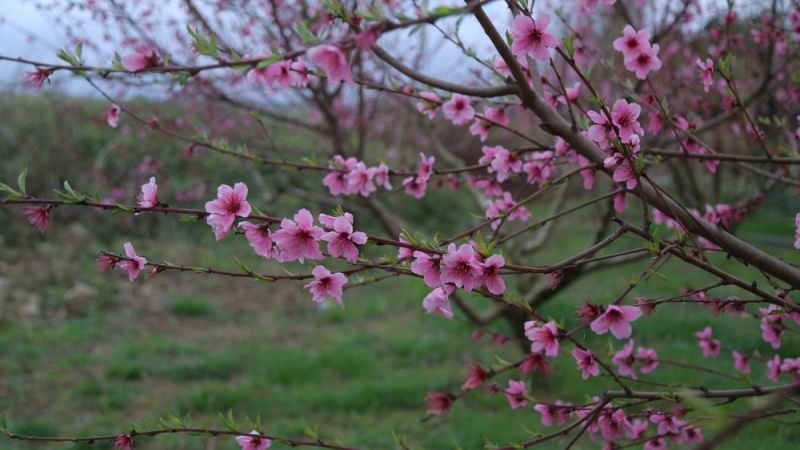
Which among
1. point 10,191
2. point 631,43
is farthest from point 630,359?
point 10,191

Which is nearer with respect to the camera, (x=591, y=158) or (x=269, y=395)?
(x=591, y=158)

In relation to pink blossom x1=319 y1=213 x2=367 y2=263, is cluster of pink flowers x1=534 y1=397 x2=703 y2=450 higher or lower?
lower

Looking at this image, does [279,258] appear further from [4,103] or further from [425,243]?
[4,103]

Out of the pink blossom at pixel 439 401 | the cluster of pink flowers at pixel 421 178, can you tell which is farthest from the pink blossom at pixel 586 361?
the cluster of pink flowers at pixel 421 178

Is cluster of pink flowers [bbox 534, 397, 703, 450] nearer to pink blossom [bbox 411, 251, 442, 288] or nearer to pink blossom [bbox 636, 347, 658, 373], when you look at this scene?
pink blossom [bbox 636, 347, 658, 373]

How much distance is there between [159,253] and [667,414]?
23.6 feet

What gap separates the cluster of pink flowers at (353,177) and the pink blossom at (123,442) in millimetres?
986

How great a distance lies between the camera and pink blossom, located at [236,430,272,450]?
1598 mm

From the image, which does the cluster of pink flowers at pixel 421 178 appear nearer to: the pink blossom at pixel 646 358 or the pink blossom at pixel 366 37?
the pink blossom at pixel 646 358

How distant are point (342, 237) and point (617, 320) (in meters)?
0.61

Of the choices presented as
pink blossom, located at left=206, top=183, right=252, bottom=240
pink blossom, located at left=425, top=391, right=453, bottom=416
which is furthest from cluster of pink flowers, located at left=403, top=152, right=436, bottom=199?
pink blossom, located at left=206, top=183, right=252, bottom=240

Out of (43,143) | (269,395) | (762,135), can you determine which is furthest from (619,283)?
(43,143)

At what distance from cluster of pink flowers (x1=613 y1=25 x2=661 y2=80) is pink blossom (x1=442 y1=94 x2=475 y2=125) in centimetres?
48

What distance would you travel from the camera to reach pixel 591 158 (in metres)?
1.68
